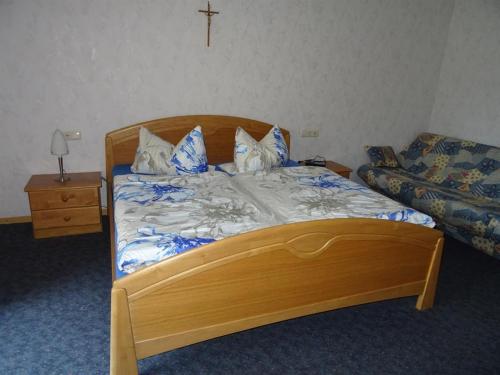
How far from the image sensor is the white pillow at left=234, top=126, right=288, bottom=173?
310 centimetres

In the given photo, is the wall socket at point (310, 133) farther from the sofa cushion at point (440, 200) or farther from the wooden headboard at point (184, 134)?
the sofa cushion at point (440, 200)

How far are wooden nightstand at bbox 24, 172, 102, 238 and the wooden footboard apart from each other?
1.64 metres

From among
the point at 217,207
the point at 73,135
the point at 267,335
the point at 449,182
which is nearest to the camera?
the point at 267,335

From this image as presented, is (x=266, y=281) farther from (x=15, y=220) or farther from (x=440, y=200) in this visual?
(x=15, y=220)

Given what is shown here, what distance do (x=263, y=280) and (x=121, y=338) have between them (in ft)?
2.21

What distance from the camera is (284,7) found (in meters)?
3.34

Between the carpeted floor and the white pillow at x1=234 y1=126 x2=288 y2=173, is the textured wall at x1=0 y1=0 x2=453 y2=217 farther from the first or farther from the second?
the carpeted floor

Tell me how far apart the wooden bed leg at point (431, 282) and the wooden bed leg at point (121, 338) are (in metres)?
1.73

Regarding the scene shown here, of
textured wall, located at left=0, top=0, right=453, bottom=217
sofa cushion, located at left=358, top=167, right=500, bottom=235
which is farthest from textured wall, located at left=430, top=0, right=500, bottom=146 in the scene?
sofa cushion, located at left=358, top=167, right=500, bottom=235

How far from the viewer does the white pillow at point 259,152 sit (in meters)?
3.10

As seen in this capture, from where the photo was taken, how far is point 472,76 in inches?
153

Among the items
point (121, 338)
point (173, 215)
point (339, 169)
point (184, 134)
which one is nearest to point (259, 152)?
point (184, 134)

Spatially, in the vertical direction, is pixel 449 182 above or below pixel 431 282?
above

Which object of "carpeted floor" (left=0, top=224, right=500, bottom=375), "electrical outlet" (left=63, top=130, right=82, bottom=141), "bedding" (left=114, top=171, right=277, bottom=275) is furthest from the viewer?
"electrical outlet" (left=63, top=130, right=82, bottom=141)
